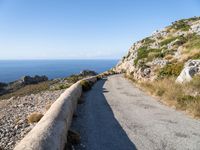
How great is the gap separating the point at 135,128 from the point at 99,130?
1.73m

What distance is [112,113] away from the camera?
1653cm

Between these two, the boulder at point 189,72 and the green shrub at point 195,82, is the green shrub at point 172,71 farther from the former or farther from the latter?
the green shrub at point 195,82

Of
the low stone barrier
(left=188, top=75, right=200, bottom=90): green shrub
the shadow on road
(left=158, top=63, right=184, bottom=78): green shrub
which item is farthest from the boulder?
the low stone barrier

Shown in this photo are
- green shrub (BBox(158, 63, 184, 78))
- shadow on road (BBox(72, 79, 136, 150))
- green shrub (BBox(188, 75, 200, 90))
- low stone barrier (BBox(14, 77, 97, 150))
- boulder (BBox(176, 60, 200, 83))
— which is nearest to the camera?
low stone barrier (BBox(14, 77, 97, 150))

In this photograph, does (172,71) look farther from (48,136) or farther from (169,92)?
(48,136)

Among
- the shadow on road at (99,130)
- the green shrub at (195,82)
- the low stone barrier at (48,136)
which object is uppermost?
the green shrub at (195,82)

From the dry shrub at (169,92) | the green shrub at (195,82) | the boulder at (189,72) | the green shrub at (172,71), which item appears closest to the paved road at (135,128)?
the dry shrub at (169,92)

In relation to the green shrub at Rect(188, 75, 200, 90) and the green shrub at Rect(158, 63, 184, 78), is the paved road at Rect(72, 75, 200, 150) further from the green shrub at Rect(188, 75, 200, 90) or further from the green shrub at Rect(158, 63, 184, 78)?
the green shrub at Rect(158, 63, 184, 78)

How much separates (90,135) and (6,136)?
4.12m

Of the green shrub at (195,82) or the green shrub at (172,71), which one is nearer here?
the green shrub at (195,82)

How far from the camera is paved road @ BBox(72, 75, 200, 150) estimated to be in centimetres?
1048

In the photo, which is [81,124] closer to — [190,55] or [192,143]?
[192,143]

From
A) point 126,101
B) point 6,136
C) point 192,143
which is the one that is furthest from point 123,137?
point 126,101

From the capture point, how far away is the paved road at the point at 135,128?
34.4 feet
